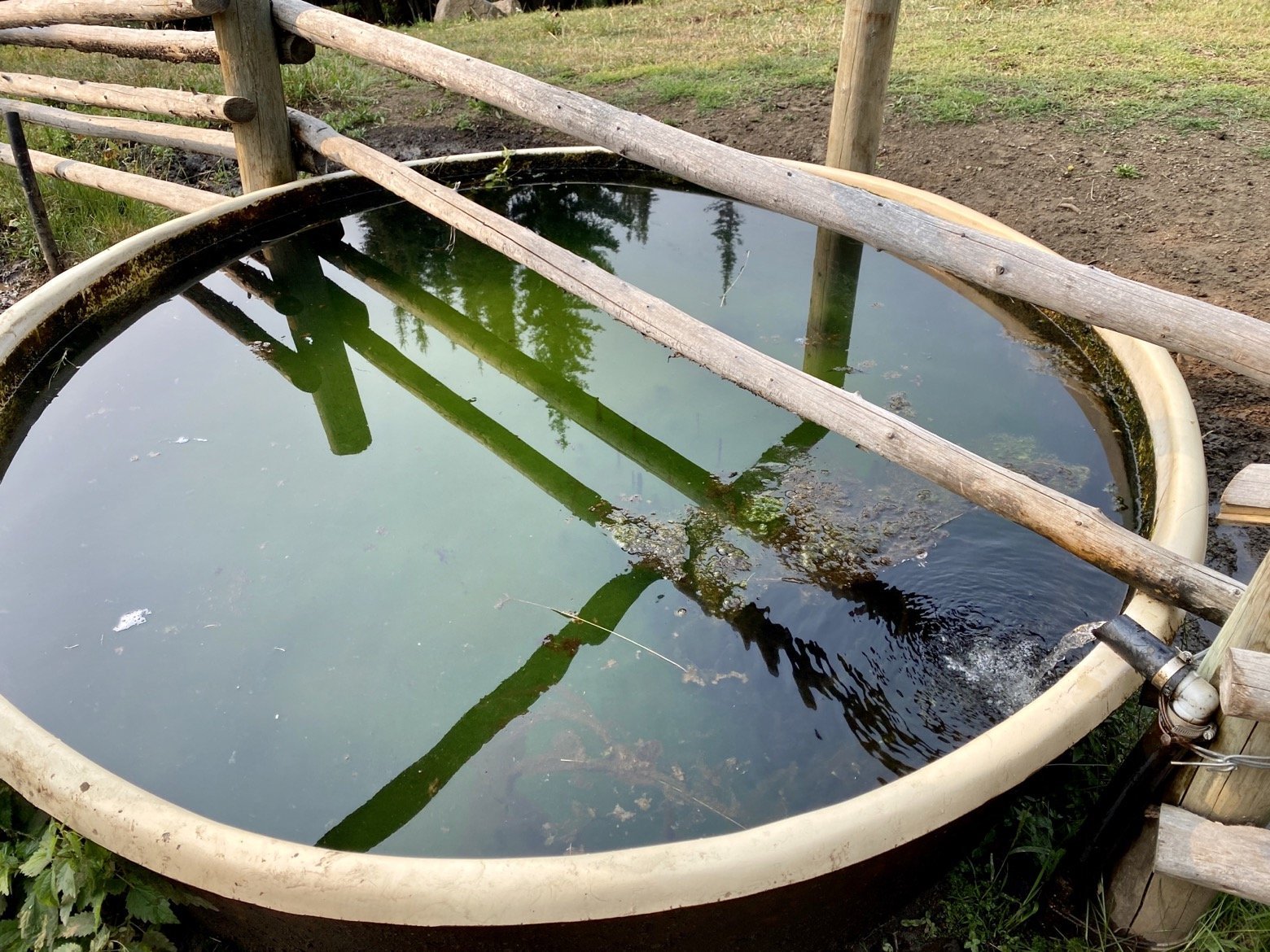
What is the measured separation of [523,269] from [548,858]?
320 centimetres

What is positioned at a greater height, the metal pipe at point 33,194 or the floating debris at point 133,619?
the metal pipe at point 33,194

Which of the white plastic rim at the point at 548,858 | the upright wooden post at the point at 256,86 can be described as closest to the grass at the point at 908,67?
the upright wooden post at the point at 256,86

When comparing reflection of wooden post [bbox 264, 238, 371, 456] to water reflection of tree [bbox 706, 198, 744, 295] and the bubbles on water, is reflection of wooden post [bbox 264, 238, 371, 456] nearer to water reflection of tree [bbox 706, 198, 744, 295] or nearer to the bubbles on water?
water reflection of tree [bbox 706, 198, 744, 295]

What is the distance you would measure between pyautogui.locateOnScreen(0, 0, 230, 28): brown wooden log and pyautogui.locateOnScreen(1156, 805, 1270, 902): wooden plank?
152 inches

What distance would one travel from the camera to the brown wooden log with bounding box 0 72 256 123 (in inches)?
145

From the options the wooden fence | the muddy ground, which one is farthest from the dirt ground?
the wooden fence

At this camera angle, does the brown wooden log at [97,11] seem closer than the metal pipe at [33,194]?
Yes

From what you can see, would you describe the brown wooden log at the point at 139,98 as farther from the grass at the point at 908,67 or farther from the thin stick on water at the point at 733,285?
the thin stick on water at the point at 733,285

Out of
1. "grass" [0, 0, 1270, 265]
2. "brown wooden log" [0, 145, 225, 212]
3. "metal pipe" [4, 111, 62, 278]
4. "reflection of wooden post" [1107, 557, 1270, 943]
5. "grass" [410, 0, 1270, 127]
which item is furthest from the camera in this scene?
"grass" [410, 0, 1270, 127]

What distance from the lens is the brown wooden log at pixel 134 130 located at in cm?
421

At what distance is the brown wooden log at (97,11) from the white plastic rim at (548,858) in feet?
9.25

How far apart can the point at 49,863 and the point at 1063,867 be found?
6.59ft

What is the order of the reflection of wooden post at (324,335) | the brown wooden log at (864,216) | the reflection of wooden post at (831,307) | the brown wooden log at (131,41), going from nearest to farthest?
the brown wooden log at (864,216) < the reflection of wooden post at (324,335) < the reflection of wooden post at (831,307) < the brown wooden log at (131,41)

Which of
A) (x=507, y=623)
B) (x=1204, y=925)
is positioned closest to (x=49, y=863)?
(x=507, y=623)
